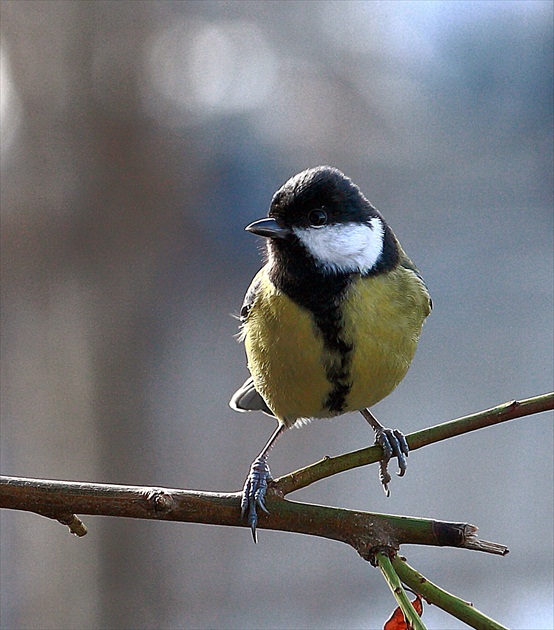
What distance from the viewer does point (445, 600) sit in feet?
1.32

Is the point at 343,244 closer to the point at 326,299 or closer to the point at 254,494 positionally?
the point at 326,299

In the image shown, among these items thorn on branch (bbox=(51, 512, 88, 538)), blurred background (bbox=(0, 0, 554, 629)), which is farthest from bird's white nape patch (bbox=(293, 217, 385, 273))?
blurred background (bbox=(0, 0, 554, 629))

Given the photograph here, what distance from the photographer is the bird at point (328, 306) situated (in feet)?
2.31

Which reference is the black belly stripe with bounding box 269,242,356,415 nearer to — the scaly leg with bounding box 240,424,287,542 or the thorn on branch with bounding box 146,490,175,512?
the scaly leg with bounding box 240,424,287,542

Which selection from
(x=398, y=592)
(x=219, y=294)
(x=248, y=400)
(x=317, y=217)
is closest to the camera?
(x=398, y=592)

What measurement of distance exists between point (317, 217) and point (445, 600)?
15.1 inches

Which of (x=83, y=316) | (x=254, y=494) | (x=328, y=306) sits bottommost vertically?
(x=83, y=316)

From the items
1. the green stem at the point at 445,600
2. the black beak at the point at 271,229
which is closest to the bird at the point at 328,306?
the black beak at the point at 271,229

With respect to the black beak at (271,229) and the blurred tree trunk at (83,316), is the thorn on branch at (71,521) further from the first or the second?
the blurred tree trunk at (83,316)

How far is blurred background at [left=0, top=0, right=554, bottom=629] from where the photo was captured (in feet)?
5.66

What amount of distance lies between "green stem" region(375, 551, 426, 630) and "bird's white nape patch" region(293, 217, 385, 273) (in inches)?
12.7

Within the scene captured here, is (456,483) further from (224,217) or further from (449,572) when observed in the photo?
(224,217)

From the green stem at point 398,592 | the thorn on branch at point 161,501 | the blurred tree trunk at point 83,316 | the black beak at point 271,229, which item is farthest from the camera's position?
the blurred tree trunk at point 83,316

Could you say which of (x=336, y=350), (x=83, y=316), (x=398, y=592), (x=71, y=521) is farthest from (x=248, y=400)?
(x=83, y=316)
